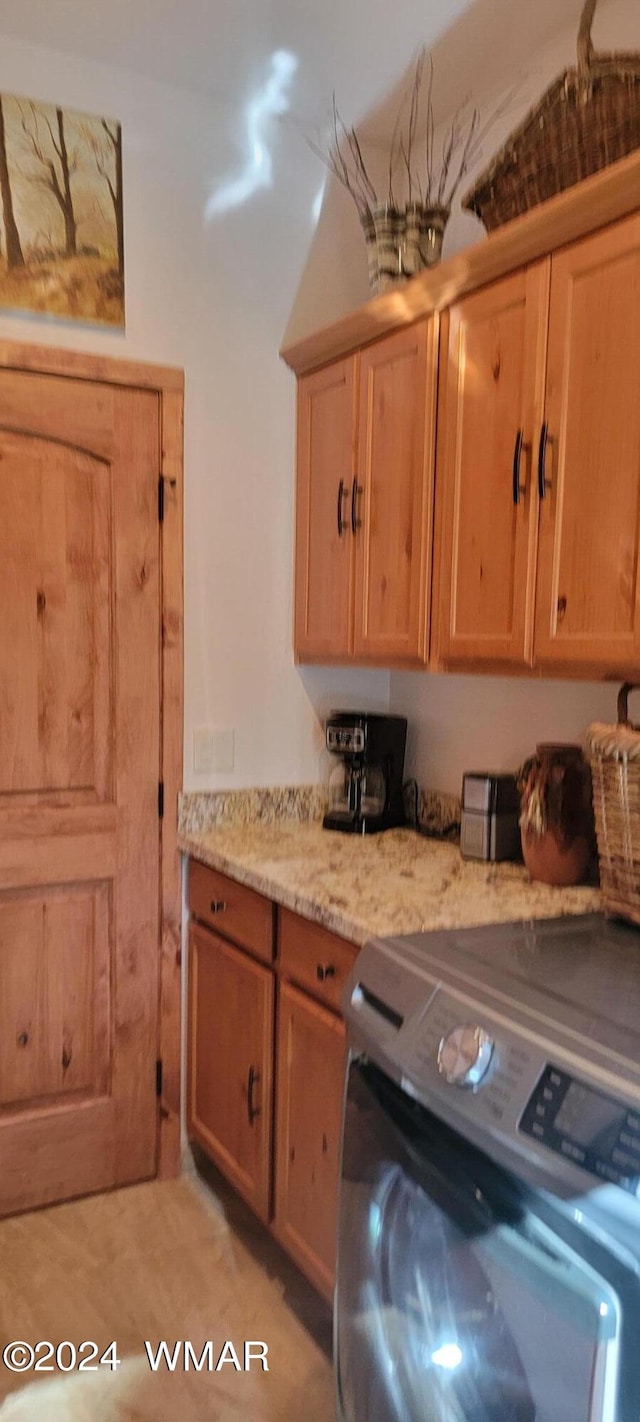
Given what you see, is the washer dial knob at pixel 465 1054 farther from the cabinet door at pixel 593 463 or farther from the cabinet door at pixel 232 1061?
the cabinet door at pixel 232 1061

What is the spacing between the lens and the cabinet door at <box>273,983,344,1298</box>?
168cm

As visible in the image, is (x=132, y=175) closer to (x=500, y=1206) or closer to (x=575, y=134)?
(x=575, y=134)

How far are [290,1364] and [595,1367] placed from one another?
1143mm

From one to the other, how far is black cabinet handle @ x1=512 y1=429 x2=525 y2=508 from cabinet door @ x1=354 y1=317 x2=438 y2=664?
0.28 m

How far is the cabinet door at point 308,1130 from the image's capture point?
1.68 m

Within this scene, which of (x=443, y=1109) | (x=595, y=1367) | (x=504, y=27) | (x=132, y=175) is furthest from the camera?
(x=132, y=175)

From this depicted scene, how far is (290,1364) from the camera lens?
1755 millimetres

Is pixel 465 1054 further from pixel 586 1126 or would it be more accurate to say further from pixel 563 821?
pixel 563 821

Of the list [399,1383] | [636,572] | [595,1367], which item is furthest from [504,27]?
[399,1383]

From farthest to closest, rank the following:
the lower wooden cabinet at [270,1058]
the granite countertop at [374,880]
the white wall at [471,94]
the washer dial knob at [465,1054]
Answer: the white wall at [471,94], the lower wooden cabinet at [270,1058], the granite countertop at [374,880], the washer dial knob at [465,1054]

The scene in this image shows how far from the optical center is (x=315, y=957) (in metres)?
1.73

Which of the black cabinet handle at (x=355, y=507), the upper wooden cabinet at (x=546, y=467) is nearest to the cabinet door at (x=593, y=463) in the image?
the upper wooden cabinet at (x=546, y=467)

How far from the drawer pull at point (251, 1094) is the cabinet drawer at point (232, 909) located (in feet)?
0.89

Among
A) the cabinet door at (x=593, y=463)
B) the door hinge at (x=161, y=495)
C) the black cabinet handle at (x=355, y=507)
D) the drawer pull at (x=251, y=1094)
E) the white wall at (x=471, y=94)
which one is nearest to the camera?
the cabinet door at (x=593, y=463)
